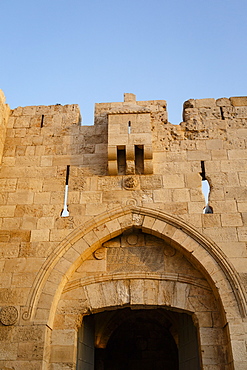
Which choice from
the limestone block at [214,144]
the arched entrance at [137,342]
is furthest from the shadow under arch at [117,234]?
the arched entrance at [137,342]

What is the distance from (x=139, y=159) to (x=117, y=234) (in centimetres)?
132

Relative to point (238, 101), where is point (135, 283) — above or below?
below

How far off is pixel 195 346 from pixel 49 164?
362cm

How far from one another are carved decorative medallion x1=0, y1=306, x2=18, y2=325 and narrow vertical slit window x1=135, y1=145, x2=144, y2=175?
2763 mm

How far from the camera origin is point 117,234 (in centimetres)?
586

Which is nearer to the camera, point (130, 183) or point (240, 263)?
point (240, 263)

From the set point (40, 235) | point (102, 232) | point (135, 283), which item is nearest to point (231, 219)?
point (135, 283)

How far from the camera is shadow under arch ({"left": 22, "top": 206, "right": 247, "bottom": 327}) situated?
5219 mm

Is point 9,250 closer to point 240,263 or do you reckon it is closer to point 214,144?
point 240,263

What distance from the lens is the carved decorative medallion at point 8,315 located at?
517cm

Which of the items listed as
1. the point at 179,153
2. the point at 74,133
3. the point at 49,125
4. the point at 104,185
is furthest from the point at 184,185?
the point at 49,125

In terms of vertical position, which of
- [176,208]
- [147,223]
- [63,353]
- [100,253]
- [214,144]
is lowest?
[63,353]

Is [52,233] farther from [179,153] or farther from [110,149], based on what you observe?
[179,153]

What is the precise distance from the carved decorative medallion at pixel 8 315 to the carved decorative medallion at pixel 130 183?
242cm
